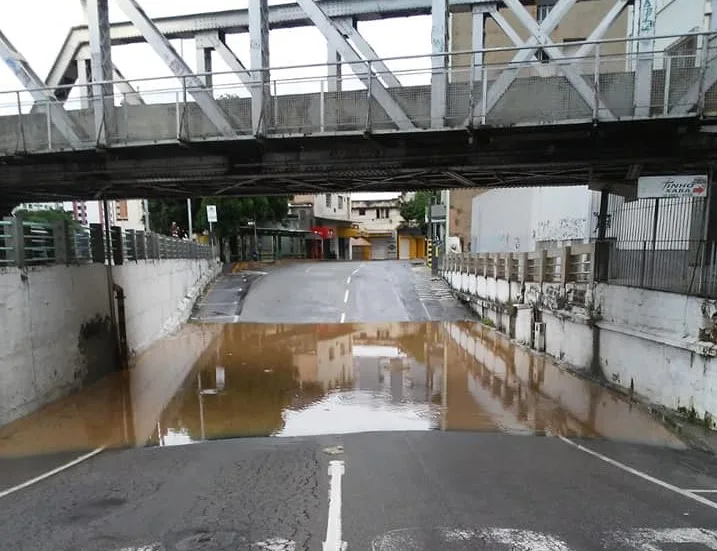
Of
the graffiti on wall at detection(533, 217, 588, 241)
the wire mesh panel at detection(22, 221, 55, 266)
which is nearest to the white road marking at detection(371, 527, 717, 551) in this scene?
the wire mesh panel at detection(22, 221, 55, 266)

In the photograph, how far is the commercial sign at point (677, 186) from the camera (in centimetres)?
895

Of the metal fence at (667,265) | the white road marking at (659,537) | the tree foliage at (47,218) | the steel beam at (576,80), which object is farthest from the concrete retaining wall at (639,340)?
the tree foliage at (47,218)

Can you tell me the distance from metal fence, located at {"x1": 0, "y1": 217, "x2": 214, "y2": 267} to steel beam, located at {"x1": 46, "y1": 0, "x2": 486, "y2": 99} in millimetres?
3778

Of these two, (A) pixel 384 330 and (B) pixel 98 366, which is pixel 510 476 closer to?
(B) pixel 98 366

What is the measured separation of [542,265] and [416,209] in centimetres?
4297

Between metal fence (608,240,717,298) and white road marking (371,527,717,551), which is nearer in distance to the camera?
white road marking (371,527,717,551)

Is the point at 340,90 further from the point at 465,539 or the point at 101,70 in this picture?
the point at 465,539

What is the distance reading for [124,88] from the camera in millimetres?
12016

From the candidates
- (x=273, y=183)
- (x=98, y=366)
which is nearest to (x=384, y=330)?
(x=273, y=183)

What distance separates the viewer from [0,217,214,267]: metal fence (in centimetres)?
1030

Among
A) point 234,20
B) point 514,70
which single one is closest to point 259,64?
point 234,20

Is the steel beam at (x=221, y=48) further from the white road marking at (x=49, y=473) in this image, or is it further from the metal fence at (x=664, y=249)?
the metal fence at (x=664, y=249)

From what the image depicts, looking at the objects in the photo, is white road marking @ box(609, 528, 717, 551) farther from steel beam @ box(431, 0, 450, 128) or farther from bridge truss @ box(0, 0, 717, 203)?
steel beam @ box(431, 0, 450, 128)

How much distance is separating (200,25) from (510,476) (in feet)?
37.4
